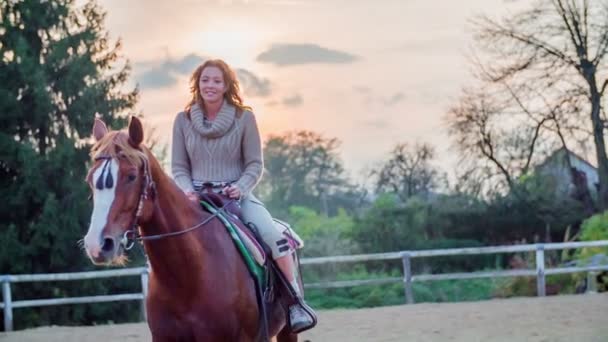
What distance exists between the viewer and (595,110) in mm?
24859

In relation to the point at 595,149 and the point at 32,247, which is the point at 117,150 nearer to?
the point at 32,247

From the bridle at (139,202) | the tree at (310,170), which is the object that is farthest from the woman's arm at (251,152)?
the tree at (310,170)

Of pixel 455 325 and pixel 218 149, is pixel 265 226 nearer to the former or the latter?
pixel 218 149

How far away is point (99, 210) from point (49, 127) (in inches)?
717

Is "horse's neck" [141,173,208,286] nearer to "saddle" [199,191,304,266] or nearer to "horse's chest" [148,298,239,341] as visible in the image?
"horse's chest" [148,298,239,341]

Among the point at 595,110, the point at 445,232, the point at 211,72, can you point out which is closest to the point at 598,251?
the point at 595,110

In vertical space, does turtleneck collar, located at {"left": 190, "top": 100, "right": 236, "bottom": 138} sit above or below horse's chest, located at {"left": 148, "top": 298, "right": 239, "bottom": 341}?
above

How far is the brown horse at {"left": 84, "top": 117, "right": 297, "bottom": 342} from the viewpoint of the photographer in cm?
378

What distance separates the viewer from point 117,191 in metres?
3.80

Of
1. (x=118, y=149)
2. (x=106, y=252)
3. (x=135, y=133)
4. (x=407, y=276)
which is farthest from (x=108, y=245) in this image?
(x=407, y=276)

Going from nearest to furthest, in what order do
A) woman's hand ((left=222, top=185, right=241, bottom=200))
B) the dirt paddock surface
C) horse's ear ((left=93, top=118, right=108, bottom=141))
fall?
horse's ear ((left=93, top=118, right=108, bottom=141))
woman's hand ((left=222, top=185, right=241, bottom=200))
the dirt paddock surface

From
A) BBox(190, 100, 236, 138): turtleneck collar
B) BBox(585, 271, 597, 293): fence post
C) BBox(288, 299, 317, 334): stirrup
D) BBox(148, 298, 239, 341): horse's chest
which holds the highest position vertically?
BBox(190, 100, 236, 138): turtleneck collar

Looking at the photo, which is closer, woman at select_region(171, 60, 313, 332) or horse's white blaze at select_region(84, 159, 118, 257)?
horse's white blaze at select_region(84, 159, 118, 257)

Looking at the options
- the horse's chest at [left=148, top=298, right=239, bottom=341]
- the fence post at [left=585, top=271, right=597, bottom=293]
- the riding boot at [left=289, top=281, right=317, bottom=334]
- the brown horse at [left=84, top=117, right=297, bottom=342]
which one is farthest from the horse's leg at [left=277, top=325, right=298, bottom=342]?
the fence post at [left=585, top=271, right=597, bottom=293]
